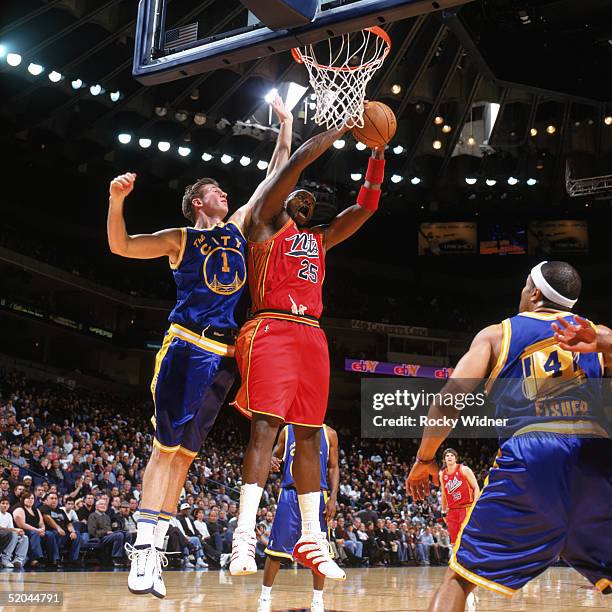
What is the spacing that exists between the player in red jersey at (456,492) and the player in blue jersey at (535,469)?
6.71 m

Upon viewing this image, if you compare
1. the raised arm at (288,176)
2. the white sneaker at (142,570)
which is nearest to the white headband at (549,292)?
the raised arm at (288,176)

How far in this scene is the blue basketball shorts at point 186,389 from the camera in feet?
16.2

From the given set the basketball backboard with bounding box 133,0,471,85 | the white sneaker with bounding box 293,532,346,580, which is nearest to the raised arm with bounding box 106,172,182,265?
the basketball backboard with bounding box 133,0,471,85

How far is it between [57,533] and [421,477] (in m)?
9.87

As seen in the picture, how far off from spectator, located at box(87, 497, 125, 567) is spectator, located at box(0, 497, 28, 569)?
1.32 metres

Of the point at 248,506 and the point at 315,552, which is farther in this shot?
the point at 315,552

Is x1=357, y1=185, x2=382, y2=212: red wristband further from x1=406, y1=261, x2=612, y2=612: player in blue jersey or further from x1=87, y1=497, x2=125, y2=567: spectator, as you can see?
x1=87, y1=497, x2=125, y2=567: spectator

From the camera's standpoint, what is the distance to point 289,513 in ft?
23.4

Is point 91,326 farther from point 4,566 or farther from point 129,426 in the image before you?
point 4,566

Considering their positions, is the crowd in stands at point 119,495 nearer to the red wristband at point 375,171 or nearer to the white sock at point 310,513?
the white sock at point 310,513

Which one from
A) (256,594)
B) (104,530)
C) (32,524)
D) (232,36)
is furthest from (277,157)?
(104,530)

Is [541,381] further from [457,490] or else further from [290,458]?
[457,490]

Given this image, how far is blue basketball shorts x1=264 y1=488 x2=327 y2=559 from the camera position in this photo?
22.8ft

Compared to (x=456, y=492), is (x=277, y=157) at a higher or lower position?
higher
